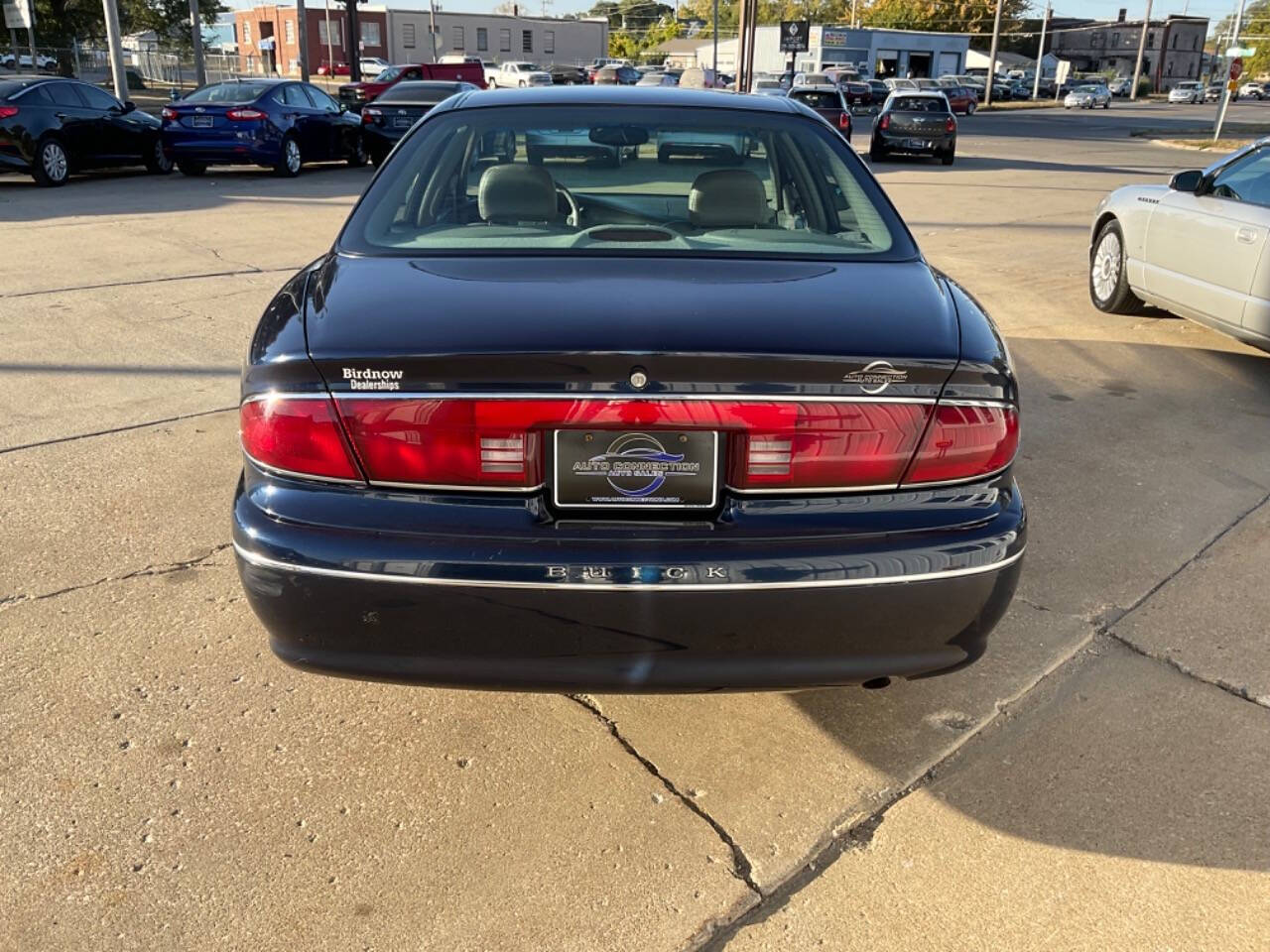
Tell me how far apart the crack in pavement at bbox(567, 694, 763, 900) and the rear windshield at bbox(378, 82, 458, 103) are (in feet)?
55.8

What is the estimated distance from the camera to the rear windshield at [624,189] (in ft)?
10.3

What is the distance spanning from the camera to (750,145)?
3.84m

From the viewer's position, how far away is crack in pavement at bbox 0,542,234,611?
11.6 feet

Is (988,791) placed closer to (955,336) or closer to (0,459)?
(955,336)

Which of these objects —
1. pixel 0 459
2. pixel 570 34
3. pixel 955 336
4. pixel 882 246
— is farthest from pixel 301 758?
pixel 570 34

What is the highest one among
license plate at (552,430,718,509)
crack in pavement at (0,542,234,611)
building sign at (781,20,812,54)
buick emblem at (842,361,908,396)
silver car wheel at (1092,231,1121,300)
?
building sign at (781,20,812,54)

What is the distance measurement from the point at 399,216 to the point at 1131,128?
140 feet

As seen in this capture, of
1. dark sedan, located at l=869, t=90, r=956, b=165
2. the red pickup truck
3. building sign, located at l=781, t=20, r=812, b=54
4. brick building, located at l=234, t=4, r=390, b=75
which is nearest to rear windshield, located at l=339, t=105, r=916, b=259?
dark sedan, located at l=869, t=90, r=956, b=165

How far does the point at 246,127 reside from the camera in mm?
15211

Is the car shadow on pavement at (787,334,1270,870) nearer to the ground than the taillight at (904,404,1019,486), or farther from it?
nearer to the ground

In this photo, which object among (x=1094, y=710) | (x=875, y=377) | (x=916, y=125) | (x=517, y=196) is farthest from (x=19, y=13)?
(x=1094, y=710)

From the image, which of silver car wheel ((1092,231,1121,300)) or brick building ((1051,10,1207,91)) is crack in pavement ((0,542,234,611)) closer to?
silver car wheel ((1092,231,1121,300))

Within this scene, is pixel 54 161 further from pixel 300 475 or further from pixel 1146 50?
pixel 1146 50

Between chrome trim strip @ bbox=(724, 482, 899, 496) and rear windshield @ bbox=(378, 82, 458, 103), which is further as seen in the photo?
rear windshield @ bbox=(378, 82, 458, 103)
